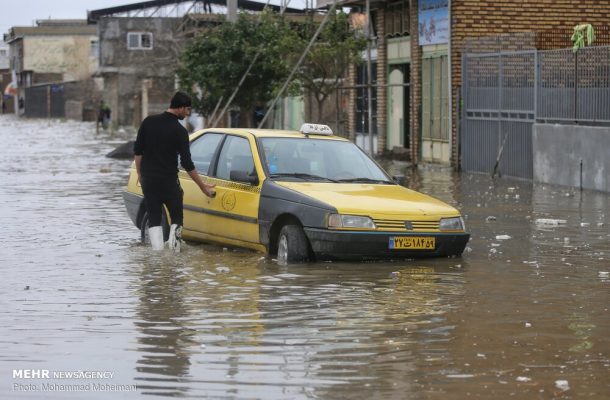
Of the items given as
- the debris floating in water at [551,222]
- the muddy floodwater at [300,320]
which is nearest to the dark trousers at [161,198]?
the muddy floodwater at [300,320]

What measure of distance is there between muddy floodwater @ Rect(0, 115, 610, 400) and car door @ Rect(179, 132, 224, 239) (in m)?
0.26

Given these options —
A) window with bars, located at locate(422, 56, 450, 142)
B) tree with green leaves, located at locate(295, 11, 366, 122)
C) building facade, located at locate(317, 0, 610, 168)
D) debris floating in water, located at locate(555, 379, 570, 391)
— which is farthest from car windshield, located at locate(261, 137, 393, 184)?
tree with green leaves, located at locate(295, 11, 366, 122)

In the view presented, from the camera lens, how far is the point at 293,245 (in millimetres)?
12633

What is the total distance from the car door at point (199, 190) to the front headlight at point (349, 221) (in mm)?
1956

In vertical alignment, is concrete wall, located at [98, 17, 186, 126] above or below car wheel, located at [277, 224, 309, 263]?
above

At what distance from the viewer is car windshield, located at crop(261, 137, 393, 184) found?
44.5 feet

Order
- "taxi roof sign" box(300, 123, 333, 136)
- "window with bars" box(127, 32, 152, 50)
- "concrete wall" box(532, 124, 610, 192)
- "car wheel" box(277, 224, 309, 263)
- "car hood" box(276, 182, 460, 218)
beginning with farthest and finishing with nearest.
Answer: "window with bars" box(127, 32, 152, 50)
"concrete wall" box(532, 124, 610, 192)
"taxi roof sign" box(300, 123, 333, 136)
"car wheel" box(277, 224, 309, 263)
"car hood" box(276, 182, 460, 218)

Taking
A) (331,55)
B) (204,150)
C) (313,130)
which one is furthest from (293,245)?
(331,55)

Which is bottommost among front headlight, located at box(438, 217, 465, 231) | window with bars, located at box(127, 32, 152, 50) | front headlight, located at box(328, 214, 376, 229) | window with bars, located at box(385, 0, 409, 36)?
front headlight, located at box(438, 217, 465, 231)

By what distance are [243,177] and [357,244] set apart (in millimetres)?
1539

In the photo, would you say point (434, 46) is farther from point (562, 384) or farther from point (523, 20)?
point (562, 384)

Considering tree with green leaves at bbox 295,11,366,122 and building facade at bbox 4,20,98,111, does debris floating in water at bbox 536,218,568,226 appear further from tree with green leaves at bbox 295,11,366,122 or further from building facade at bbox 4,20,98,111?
building facade at bbox 4,20,98,111

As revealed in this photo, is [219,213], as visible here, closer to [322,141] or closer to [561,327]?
[322,141]

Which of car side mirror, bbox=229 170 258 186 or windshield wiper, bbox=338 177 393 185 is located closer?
car side mirror, bbox=229 170 258 186
